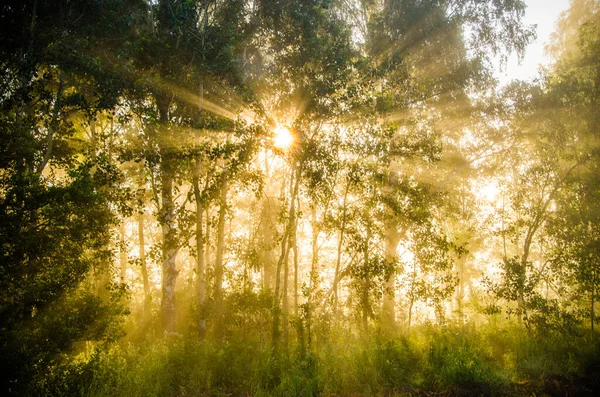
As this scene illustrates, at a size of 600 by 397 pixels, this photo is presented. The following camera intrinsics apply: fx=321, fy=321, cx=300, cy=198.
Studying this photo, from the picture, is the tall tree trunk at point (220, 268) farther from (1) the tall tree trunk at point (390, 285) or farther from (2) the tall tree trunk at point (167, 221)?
(1) the tall tree trunk at point (390, 285)

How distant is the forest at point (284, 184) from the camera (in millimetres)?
7359

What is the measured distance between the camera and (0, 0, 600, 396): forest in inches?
290

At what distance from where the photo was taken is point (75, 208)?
7.30 metres

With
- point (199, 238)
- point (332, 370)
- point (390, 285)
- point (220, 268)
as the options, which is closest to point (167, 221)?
point (199, 238)

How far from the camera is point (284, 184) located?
16.9 metres

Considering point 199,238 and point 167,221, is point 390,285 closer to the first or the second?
point 199,238

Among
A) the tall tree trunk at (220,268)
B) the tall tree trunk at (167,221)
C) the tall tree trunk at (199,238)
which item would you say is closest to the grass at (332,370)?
the tall tree trunk at (199,238)

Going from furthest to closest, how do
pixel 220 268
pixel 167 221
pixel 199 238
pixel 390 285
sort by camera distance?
pixel 390 285 < pixel 220 268 < pixel 199 238 < pixel 167 221

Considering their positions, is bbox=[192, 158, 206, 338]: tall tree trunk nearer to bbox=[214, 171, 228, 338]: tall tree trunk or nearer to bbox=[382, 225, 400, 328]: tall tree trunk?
bbox=[214, 171, 228, 338]: tall tree trunk

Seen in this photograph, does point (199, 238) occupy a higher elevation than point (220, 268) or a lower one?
higher

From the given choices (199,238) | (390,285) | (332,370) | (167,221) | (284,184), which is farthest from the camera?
(284,184)

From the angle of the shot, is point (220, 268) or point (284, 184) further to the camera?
point (284, 184)

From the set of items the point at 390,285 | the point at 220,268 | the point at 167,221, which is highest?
the point at 167,221

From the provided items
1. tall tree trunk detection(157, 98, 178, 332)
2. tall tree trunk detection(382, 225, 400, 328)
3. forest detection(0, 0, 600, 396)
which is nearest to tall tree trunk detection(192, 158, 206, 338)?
forest detection(0, 0, 600, 396)
